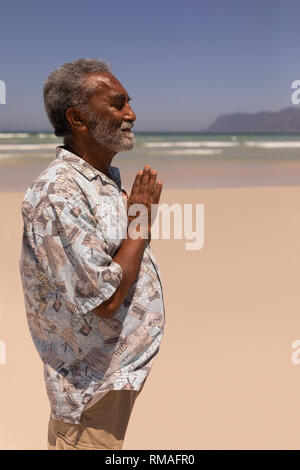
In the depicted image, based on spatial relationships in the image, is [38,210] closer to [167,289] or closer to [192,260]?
[167,289]

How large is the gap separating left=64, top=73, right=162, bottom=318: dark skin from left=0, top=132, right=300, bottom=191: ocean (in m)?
8.56

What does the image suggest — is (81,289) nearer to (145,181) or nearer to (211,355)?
(145,181)

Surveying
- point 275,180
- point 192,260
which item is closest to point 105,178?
point 192,260

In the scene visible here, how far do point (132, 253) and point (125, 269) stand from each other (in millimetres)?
56

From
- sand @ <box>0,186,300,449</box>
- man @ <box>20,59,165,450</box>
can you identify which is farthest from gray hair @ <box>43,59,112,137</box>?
sand @ <box>0,186,300,449</box>

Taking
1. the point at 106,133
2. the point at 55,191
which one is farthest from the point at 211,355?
the point at 55,191

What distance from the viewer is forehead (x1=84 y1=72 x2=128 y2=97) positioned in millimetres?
1961

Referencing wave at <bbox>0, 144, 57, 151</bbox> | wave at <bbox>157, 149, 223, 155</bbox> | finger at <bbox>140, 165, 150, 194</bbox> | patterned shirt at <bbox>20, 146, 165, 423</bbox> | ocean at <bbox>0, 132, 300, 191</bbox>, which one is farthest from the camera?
wave at <bbox>157, 149, 223, 155</bbox>

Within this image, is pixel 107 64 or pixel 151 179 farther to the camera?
pixel 107 64

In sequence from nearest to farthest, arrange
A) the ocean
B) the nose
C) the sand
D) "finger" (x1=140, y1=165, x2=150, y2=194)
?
"finger" (x1=140, y1=165, x2=150, y2=194), the nose, the sand, the ocean

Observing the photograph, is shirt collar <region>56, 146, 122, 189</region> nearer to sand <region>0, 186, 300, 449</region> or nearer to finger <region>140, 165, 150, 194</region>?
finger <region>140, 165, 150, 194</region>

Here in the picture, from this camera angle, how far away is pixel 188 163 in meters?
16.3

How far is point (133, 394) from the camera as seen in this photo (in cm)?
200

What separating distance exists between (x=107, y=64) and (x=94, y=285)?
2.52ft
